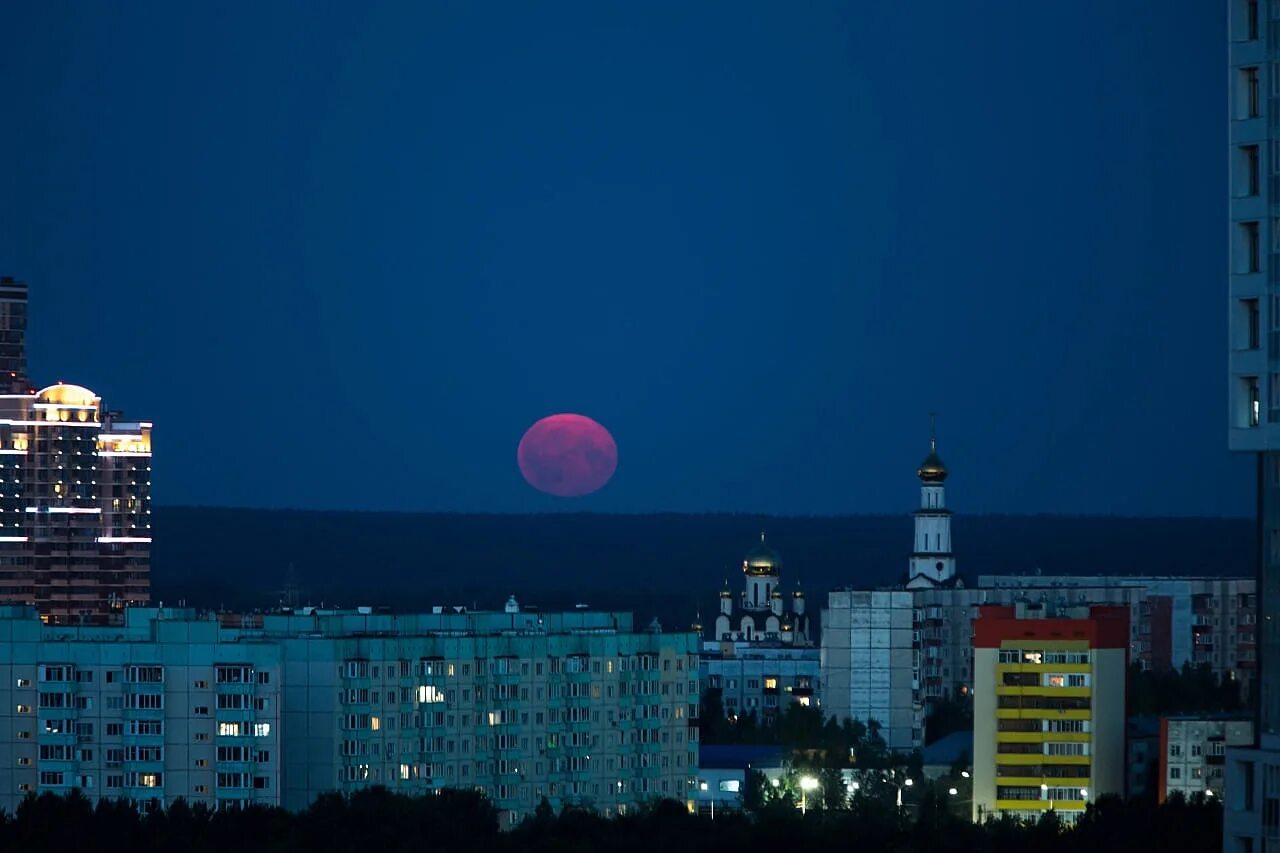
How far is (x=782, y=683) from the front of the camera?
136500 mm

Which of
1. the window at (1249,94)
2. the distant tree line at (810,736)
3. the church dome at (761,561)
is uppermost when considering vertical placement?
the window at (1249,94)

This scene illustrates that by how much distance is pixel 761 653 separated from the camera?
140 metres

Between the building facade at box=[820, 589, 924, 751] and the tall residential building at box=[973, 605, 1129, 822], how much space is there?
26841 millimetres

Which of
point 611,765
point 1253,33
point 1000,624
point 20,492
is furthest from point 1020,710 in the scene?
point 20,492

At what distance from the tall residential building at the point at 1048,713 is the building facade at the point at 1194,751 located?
3414 mm

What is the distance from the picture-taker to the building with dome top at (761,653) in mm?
134875

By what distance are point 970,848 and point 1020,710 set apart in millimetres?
22247

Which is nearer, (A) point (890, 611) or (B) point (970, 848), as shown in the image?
(B) point (970, 848)

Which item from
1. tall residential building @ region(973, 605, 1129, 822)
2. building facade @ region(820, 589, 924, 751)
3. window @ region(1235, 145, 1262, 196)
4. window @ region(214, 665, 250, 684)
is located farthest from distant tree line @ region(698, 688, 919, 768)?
window @ region(1235, 145, 1262, 196)

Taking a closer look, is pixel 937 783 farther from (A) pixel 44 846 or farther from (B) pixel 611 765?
(A) pixel 44 846

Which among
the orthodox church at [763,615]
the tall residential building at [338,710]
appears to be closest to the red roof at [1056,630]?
the tall residential building at [338,710]

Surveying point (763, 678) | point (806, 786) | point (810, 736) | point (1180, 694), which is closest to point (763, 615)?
point (763, 678)

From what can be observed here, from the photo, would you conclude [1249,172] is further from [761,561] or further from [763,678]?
[761,561]

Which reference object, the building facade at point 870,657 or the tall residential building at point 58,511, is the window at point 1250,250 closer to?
the building facade at point 870,657
